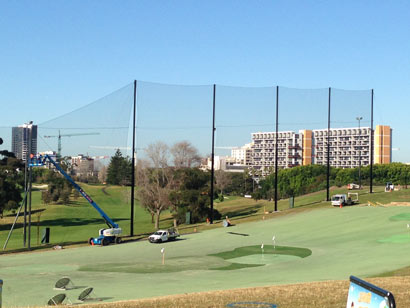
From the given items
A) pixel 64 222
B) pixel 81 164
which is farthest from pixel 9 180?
pixel 81 164

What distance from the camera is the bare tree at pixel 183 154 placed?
254 ft

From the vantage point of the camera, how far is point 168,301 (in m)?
16.6

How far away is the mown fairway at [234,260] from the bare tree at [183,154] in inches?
848

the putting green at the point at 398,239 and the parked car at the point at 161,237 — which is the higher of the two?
the putting green at the point at 398,239

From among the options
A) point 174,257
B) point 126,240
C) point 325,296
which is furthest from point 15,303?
point 126,240

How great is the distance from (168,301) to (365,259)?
20.3 meters

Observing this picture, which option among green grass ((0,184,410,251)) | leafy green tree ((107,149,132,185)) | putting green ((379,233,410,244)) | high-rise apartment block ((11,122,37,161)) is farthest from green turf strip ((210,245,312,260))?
leafy green tree ((107,149,132,185))

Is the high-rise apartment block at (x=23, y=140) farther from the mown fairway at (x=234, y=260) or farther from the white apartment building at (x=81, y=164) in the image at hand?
the mown fairway at (x=234, y=260)

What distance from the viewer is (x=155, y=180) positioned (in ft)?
248

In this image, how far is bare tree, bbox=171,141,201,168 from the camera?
77.3 m

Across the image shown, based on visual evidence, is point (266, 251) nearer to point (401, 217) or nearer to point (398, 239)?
point (398, 239)

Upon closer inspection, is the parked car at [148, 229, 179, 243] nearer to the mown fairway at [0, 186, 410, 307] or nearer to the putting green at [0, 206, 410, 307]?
the putting green at [0, 206, 410, 307]

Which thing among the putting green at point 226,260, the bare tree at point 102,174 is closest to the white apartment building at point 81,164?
the bare tree at point 102,174

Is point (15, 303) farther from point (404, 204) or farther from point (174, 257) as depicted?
point (404, 204)
